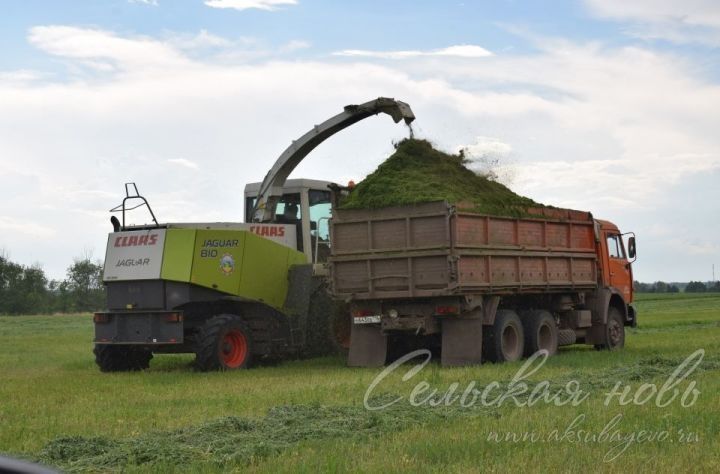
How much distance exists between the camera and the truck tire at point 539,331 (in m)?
18.0

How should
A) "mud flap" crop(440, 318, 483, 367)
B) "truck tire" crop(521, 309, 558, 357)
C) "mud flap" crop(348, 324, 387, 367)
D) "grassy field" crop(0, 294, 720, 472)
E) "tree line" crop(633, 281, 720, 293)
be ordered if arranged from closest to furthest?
"grassy field" crop(0, 294, 720, 472) → "mud flap" crop(440, 318, 483, 367) → "mud flap" crop(348, 324, 387, 367) → "truck tire" crop(521, 309, 558, 357) → "tree line" crop(633, 281, 720, 293)

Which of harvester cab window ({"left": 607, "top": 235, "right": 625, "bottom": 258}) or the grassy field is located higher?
harvester cab window ({"left": 607, "top": 235, "right": 625, "bottom": 258})

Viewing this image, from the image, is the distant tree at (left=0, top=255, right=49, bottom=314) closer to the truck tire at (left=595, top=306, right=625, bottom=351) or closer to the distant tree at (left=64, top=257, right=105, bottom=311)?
the distant tree at (left=64, top=257, right=105, bottom=311)

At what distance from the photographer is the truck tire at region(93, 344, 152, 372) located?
58.5 feet

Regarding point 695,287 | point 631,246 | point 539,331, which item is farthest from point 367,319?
point 695,287

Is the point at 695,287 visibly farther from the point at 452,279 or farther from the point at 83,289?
the point at 452,279

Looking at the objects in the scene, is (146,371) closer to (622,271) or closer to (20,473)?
(622,271)

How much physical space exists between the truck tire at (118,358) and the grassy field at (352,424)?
1.82 metres

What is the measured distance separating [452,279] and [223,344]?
13.0 feet

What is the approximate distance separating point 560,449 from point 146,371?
1138 centimetres

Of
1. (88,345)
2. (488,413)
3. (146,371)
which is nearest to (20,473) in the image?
(488,413)

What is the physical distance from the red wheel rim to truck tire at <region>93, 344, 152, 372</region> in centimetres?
165

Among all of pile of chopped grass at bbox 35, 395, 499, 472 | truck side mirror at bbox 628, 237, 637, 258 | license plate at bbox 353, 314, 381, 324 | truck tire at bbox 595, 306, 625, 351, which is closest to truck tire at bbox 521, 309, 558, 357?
truck tire at bbox 595, 306, 625, 351

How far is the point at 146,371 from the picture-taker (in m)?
17.9
